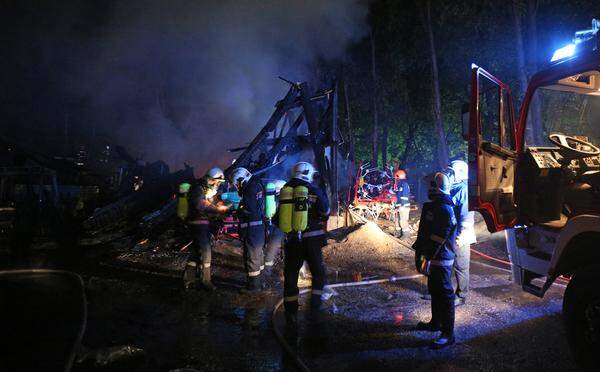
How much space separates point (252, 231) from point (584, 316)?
418 cm

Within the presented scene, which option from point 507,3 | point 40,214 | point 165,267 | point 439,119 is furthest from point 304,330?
point 439,119

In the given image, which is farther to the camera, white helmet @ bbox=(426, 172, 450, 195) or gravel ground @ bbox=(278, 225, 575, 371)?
white helmet @ bbox=(426, 172, 450, 195)

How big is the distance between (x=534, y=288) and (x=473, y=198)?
3.67 ft

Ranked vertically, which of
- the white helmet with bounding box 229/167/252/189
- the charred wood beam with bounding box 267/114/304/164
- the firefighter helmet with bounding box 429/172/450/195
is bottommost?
the firefighter helmet with bounding box 429/172/450/195

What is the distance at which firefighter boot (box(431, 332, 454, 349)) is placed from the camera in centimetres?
371

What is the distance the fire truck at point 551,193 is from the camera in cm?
310

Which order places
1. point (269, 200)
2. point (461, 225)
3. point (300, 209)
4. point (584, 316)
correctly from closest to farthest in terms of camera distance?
point (584, 316) → point (300, 209) → point (461, 225) → point (269, 200)

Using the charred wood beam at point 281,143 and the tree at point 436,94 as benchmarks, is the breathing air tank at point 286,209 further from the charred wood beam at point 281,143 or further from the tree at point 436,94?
the tree at point 436,94

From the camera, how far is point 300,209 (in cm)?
444

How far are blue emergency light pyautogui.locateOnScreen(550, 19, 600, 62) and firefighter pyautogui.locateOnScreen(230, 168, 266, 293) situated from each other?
14.0ft

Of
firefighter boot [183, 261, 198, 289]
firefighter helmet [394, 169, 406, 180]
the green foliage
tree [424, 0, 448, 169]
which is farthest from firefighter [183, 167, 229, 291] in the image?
tree [424, 0, 448, 169]

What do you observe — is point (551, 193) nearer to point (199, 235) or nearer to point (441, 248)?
point (441, 248)

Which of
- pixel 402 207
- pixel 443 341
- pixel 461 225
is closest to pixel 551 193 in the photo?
pixel 461 225

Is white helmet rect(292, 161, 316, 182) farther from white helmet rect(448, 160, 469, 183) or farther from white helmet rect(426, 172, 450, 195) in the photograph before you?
white helmet rect(448, 160, 469, 183)
